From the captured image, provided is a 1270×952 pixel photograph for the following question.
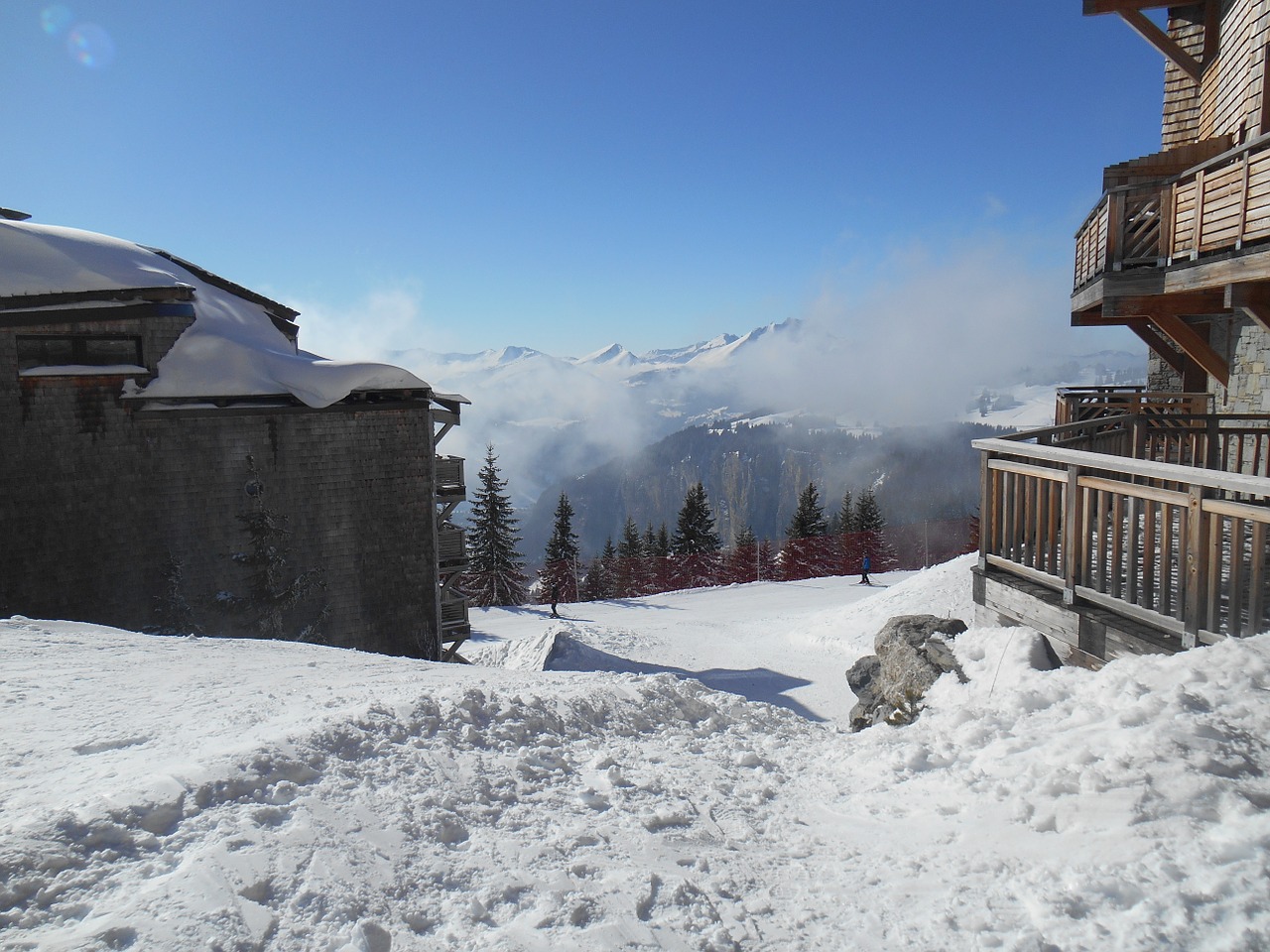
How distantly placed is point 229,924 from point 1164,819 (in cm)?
351

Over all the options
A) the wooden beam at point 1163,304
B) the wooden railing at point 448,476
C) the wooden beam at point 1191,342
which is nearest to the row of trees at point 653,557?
the wooden railing at point 448,476

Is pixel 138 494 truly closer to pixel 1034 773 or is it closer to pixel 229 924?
pixel 229 924

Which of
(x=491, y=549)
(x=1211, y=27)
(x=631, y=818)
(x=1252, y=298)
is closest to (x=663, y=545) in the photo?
(x=491, y=549)

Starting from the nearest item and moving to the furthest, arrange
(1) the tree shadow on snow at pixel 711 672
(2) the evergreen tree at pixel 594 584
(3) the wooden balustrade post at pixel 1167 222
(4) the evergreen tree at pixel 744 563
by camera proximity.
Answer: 1. (3) the wooden balustrade post at pixel 1167 222
2. (1) the tree shadow on snow at pixel 711 672
3. (2) the evergreen tree at pixel 594 584
4. (4) the evergreen tree at pixel 744 563

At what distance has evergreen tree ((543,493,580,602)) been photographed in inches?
1371

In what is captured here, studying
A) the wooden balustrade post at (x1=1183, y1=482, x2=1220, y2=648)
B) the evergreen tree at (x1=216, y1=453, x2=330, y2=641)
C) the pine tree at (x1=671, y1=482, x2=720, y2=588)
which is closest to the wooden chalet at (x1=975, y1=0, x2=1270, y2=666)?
the wooden balustrade post at (x1=1183, y1=482, x2=1220, y2=648)

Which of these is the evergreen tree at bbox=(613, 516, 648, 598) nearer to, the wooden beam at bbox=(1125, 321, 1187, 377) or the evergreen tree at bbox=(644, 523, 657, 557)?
the evergreen tree at bbox=(644, 523, 657, 557)

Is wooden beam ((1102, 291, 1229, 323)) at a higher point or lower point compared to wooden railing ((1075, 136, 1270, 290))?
lower

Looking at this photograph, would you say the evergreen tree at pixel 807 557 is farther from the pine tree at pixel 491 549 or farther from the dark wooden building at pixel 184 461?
the dark wooden building at pixel 184 461

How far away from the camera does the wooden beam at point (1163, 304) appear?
901 centimetres

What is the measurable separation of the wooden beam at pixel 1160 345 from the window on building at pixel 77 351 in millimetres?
18664

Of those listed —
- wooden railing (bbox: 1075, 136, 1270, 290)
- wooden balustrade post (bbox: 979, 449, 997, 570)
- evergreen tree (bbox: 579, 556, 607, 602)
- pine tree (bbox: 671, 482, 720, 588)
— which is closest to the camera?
wooden balustrade post (bbox: 979, 449, 997, 570)

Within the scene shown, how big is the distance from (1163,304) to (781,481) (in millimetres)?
164010

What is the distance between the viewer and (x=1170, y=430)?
26.0 ft
